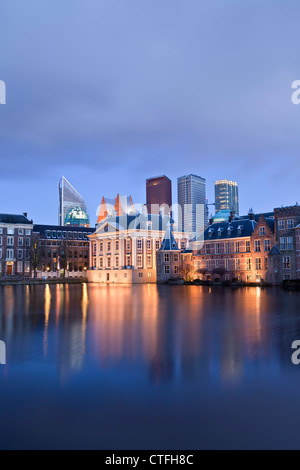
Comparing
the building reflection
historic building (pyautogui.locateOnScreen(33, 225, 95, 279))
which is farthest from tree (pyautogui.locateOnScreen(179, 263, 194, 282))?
the building reflection

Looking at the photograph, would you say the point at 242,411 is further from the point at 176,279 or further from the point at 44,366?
the point at 176,279

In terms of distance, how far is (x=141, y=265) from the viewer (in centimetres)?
11681

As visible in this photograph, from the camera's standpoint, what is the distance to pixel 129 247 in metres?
118

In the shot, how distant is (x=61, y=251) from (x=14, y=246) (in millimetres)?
21528

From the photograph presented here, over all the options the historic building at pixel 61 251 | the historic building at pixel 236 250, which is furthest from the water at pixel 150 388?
the historic building at pixel 61 251

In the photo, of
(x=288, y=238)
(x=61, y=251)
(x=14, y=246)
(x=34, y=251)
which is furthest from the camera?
(x=61, y=251)

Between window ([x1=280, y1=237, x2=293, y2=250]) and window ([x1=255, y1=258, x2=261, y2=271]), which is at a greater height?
window ([x1=280, y1=237, x2=293, y2=250])

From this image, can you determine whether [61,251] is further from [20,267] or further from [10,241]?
[10,241]

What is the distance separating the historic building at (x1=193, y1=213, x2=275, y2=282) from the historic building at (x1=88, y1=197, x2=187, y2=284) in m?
22.1

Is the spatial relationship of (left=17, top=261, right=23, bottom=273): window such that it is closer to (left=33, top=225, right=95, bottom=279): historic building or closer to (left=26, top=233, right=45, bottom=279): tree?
(left=26, top=233, right=45, bottom=279): tree

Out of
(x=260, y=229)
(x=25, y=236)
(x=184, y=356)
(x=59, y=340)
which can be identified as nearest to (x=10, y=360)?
(x=59, y=340)

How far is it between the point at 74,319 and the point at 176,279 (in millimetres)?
74399

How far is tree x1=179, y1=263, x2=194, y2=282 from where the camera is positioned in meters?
99.8

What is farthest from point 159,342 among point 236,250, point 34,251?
point 34,251
